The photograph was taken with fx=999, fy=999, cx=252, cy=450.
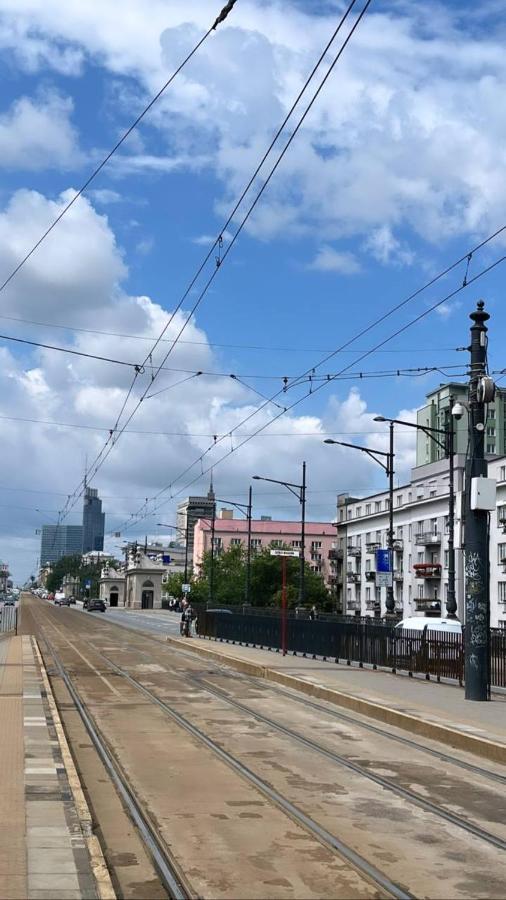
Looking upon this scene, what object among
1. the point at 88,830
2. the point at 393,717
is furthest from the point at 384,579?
the point at 88,830

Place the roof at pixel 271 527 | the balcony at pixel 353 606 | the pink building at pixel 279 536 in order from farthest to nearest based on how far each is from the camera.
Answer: the roof at pixel 271 527
the pink building at pixel 279 536
the balcony at pixel 353 606

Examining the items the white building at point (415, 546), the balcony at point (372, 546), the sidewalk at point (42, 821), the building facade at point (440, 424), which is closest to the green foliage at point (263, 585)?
the white building at point (415, 546)

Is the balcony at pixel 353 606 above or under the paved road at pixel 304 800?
under

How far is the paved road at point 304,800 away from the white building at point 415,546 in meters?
55.8

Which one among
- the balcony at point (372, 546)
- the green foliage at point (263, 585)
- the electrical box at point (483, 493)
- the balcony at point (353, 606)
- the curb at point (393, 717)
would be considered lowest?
the balcony at point (353, 606)

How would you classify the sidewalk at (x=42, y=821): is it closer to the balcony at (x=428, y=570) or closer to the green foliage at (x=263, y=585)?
the balcony at (x=428, y=570)

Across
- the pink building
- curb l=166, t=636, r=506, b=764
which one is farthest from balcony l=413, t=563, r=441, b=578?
the pink building

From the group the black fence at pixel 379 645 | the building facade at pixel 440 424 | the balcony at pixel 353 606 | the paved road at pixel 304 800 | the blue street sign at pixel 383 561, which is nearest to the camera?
the paved road at pixel 304 800

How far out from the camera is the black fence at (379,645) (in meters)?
21.8

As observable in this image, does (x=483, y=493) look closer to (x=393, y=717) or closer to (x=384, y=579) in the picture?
(x=393, y=717)

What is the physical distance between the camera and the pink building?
158 metres

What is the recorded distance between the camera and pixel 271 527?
166 metres

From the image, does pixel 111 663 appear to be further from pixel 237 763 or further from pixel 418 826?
pixel 418 826

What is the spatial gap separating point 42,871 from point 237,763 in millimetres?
5612
